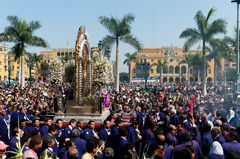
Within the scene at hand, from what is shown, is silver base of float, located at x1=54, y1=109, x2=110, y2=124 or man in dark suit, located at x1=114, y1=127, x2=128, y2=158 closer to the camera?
man in dark suit, located at x1=114, y1=127, x2=128, y2=158

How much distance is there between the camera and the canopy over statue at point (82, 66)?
11281 millimetres

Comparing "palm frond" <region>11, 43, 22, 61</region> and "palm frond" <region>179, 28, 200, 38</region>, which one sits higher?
"palm frond" <region>179, 28, 200, 38</region>

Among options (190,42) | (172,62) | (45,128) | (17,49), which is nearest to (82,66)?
(45,128)

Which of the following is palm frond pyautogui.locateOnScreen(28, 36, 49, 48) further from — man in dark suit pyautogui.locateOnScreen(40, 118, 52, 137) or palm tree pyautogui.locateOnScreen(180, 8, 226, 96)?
man in dark suit pyautogui.locateOnScreen(40, 118, 52, 137)

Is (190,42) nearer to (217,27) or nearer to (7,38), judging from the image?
(217,27)

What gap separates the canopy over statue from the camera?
37.0ft

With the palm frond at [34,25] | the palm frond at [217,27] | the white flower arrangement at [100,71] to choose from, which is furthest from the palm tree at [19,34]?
the palm frond at [217,27]

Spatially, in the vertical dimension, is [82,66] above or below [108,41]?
below

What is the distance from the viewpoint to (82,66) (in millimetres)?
12805

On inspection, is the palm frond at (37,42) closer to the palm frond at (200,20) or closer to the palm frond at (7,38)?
the palm frond at (7,38)

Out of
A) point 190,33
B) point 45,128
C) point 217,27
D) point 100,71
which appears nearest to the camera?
point 45,128

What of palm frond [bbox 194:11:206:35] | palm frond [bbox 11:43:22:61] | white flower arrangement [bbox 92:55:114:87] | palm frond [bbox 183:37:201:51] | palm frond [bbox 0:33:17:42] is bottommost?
white flower arrangement [bbox 92:55:114:87]

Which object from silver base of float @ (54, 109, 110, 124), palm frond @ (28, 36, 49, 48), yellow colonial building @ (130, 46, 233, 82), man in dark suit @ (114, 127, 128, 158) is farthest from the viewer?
yellow colonial building @ (130, 46, 233, 82)

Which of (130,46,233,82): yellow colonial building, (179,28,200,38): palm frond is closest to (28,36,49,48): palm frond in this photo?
(179,28,200,38): palm frond
